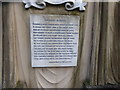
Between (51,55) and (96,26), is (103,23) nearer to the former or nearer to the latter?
(96,26)

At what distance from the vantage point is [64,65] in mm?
3625

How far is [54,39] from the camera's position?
140 inches

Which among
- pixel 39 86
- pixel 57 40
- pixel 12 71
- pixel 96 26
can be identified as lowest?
pixel 39 86

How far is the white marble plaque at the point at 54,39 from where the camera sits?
11.5ft

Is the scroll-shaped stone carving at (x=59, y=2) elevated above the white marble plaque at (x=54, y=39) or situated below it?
above

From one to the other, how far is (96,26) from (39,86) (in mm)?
1507

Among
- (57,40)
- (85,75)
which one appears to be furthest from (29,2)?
(85,75)

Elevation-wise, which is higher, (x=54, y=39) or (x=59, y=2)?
(x=59, y=2)

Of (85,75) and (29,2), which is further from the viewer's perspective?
(85,75)

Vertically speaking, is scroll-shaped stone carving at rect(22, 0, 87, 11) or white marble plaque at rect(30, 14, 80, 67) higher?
scroll-shaped stone carving at rect(22, 0, 87, 11)

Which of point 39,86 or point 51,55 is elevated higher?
point 51,55

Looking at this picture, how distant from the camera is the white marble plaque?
350 centimetres

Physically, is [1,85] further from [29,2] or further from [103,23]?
[103,23]

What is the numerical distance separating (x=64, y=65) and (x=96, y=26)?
0.91 metres
